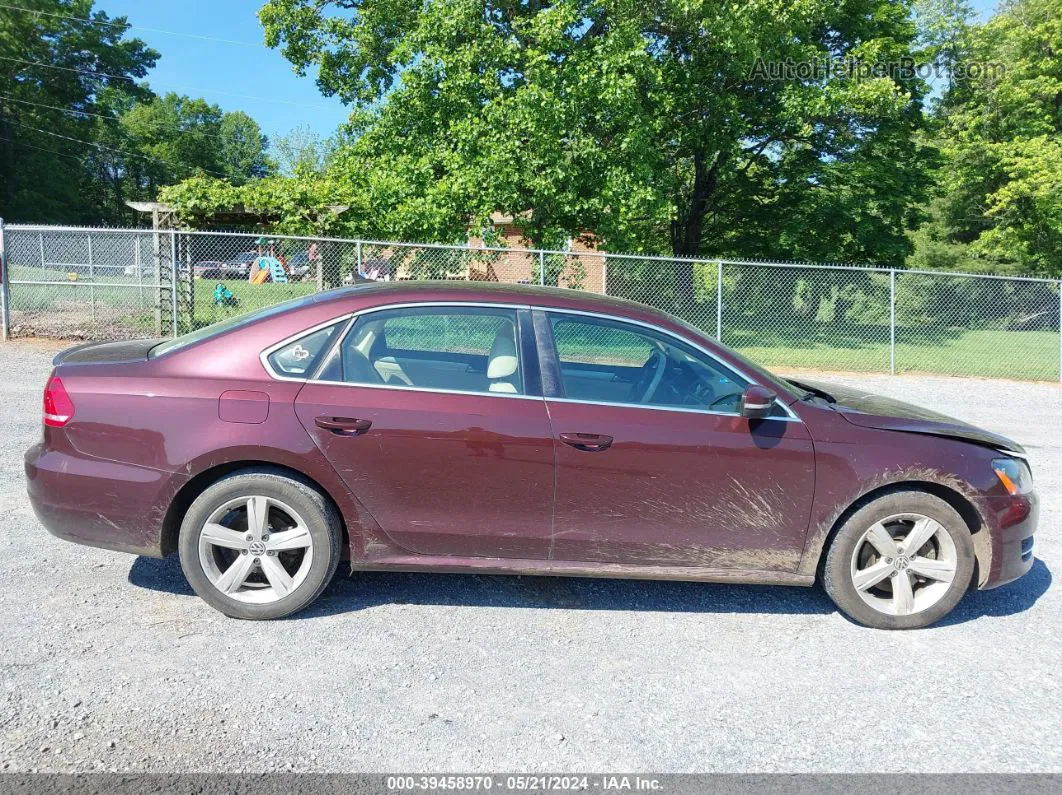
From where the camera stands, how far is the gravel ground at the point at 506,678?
9.64ft

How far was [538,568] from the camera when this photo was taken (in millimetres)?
3959

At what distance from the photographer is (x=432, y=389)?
13.0 feet

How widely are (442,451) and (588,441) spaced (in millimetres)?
687

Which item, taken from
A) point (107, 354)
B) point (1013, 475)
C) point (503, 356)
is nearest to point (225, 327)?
point (107, 354)

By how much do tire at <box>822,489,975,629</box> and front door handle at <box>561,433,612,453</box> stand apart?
1258 millimetres

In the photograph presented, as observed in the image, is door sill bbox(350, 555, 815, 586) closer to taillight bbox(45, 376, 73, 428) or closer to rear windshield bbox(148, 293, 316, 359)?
rear windshield bbox(148, 293, 316, 359)

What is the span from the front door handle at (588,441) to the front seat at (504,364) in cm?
34

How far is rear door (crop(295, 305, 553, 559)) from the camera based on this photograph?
384 cm

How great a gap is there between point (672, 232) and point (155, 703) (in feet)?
85.8

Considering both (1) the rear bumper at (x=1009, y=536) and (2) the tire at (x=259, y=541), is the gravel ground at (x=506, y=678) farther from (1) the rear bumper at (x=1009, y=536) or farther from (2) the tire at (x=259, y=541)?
(1) the rear bumper at (x=1009, y=536)

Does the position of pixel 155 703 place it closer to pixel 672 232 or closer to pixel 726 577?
pixel 726 577
